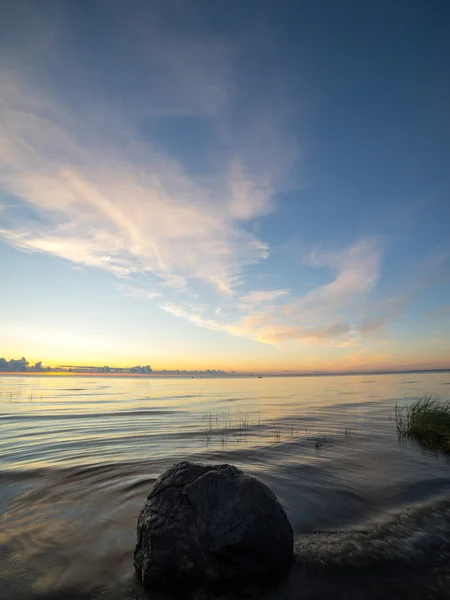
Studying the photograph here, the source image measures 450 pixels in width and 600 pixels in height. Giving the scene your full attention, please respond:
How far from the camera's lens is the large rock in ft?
16.8

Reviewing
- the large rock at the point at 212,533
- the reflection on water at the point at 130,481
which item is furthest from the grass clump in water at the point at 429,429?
the large rock at the point at 212,533

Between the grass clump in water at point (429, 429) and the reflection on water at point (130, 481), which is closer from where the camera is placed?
the reflection on water at point (130, 481)

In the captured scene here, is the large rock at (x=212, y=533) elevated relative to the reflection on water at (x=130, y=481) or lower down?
elevated

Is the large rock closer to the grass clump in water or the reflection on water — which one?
Answer: the reflection on water

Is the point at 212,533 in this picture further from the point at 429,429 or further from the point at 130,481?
the point at 429,429

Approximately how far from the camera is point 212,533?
524 centimetres

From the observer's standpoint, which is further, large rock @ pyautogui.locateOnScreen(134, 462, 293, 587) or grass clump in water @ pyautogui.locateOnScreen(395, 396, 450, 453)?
grass clump in water @ pyautogui.locateOnScreen(395, 396, 450, 453)

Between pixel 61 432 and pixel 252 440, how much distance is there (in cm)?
1133

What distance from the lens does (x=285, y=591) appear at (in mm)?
5016

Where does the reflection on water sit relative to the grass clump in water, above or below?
below

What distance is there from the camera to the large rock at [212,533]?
513 cm

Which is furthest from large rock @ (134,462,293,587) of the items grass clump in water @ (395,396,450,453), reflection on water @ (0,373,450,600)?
grass clump in water @ (395,396,450,453)

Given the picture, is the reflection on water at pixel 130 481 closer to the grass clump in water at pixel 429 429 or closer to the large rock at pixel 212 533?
the large rock at pixel 212 533

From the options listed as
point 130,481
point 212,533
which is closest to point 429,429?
point 130,481
